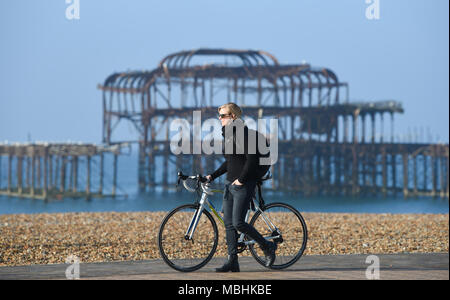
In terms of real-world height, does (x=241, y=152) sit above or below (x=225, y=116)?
below

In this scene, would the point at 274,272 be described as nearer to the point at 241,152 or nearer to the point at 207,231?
the point at 207,231

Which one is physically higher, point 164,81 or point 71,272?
point 164,81

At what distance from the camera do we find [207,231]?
7.21 metres

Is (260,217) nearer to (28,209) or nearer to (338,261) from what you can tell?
(338,261)

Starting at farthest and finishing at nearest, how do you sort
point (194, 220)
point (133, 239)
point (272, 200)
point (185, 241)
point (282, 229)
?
point (272, 200) → point (133, 239) → point (282, 229) → point (185, 241) → point (194, 220)

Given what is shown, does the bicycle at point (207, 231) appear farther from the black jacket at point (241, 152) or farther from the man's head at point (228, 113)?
the man's head at point (228, 113)

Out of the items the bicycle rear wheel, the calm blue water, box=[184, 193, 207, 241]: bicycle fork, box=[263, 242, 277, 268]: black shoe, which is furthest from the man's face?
the calm blue water

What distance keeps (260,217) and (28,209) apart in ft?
124

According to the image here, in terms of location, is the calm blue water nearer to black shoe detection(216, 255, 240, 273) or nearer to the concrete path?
the concrete path

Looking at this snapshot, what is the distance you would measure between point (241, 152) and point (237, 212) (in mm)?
548

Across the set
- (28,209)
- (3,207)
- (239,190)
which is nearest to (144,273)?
(239,190)

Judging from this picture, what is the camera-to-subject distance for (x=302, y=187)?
5428 centimetres

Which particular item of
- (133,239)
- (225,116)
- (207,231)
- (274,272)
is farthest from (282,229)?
(133,239)
